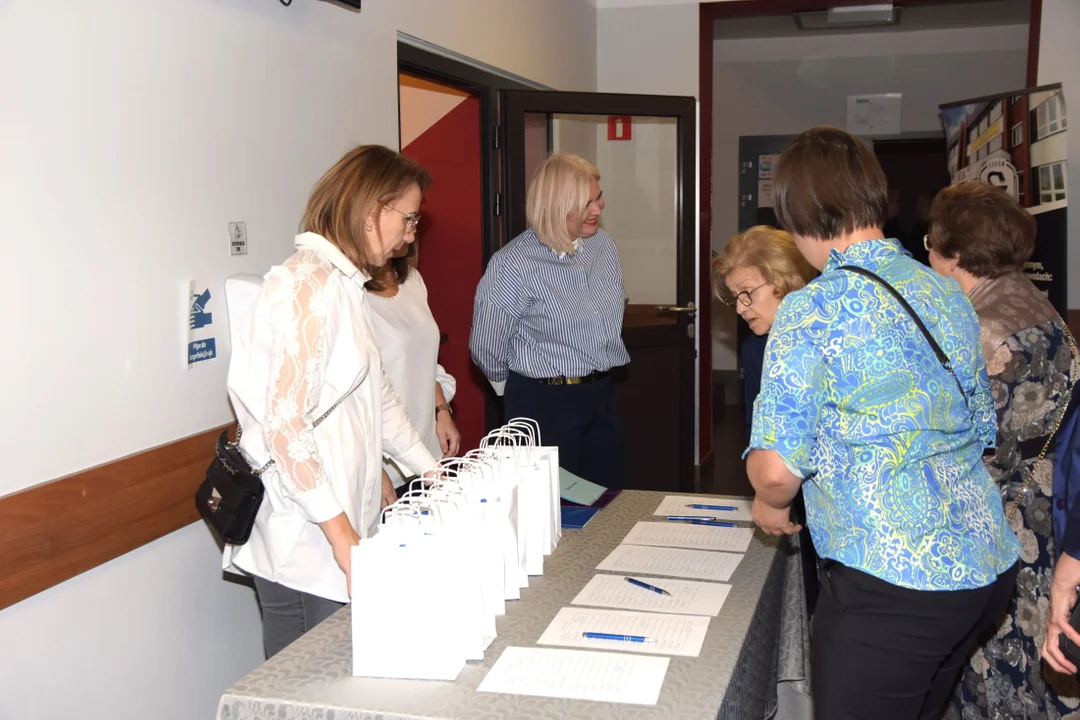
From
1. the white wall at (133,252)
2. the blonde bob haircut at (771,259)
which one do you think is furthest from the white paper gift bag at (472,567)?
the blonde bob haircut at (771,259)

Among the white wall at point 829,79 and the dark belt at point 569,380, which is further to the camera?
the white wall at point 829,79

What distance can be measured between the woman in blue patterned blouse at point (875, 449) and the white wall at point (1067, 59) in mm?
4164

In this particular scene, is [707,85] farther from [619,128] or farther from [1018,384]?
[1018,384]

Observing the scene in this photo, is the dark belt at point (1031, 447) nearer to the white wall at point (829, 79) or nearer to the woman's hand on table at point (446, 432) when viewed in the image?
the woman's hand on table at point (446, 432)

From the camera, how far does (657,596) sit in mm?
1866

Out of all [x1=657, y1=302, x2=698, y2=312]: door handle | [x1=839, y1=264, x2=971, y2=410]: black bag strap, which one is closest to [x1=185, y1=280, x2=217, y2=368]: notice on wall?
[x1=839, y1=264, x2=971, y2=410]: black bag strap

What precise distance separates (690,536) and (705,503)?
0.29 meters

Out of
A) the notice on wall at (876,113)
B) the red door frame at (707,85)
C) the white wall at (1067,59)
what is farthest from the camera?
the notice on wall at (876,113)

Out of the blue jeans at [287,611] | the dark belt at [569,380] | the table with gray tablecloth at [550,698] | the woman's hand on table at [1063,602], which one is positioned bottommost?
the blue jeans at [287,611]

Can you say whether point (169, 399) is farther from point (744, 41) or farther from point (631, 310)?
point (744, 41)

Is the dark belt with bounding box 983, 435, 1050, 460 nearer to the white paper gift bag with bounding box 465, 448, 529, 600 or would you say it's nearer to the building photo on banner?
the white paper gift bag with bounding box 465, 448, 529, 600

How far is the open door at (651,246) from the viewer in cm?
490

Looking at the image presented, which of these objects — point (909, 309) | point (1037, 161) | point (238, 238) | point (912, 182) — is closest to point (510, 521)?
point (909, 309)

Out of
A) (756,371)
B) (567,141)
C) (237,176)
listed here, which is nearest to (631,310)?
(567,141)
